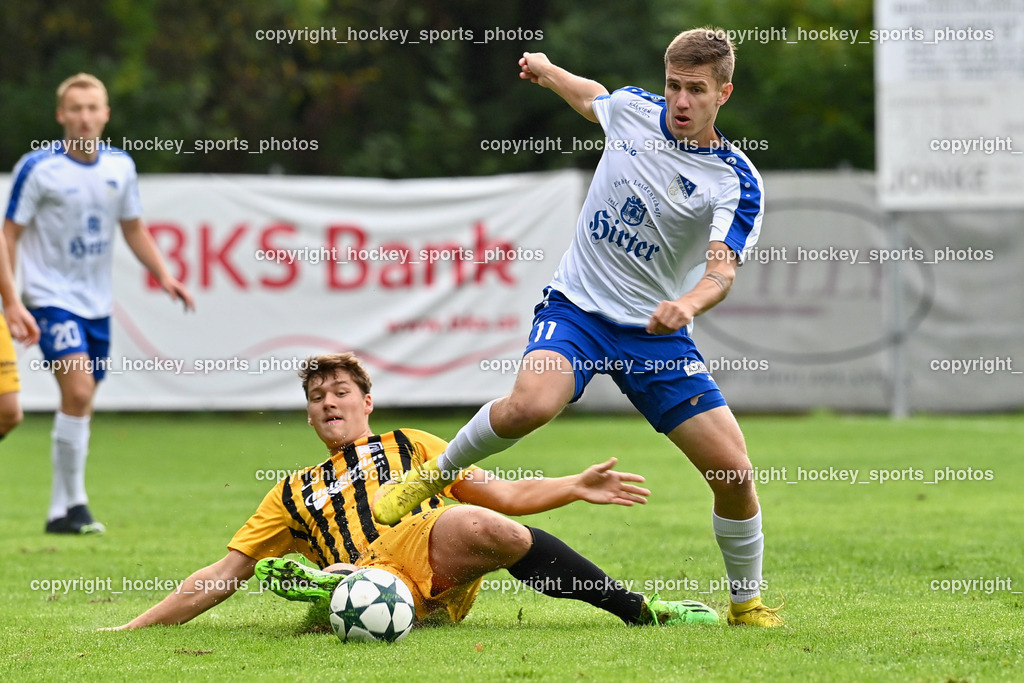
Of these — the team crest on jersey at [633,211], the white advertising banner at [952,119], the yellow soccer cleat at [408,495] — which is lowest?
the yellow soccer cleat at [408,495]

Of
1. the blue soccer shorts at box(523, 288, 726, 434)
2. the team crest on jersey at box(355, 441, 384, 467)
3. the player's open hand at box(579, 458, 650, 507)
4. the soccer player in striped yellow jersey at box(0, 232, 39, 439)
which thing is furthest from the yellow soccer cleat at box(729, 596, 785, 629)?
the soccer player in striped yellow jersey at box(0, 232, 39, 439)

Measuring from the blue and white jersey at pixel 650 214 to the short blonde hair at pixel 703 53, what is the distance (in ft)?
1.01

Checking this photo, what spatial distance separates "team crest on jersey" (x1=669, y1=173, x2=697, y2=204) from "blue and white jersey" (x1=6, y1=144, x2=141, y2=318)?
15.2ft

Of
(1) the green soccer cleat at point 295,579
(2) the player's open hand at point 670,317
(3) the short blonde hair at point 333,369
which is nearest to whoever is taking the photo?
(2) the player's open hand at point 670,317

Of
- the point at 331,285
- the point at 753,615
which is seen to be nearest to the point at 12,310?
the point at 753,615

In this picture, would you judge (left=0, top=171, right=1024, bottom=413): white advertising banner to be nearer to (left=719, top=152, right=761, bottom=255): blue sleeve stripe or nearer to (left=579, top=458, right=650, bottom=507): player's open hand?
(left=719, top=152, right=761, bottom=255): blue sleeve stripe

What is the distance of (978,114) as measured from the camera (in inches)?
590

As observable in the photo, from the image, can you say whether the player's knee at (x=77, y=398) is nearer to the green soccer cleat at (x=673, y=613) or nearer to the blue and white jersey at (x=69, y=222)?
the blue and white jersey at (x=69, y=222)

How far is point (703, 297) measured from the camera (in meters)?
4.50

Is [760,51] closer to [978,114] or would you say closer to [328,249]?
[978,114]

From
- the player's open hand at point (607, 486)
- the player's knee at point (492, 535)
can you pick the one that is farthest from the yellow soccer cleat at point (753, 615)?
the player's knee at point (492, 535)

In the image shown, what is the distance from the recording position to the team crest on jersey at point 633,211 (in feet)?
16.3

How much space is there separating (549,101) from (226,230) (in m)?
7.82

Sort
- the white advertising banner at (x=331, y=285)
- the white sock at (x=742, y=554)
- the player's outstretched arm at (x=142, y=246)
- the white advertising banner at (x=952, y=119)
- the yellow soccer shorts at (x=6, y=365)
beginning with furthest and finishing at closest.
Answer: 1. the white advertising banner at (x=331, y=285)
2. the white advertising banner at (x=952, y=119)
3. the player's outstretched arm at (x=142, y=246)
4. the yellow soccer shorts at (x=6, y=365)
5. the white sock at (x=742, y=554)
